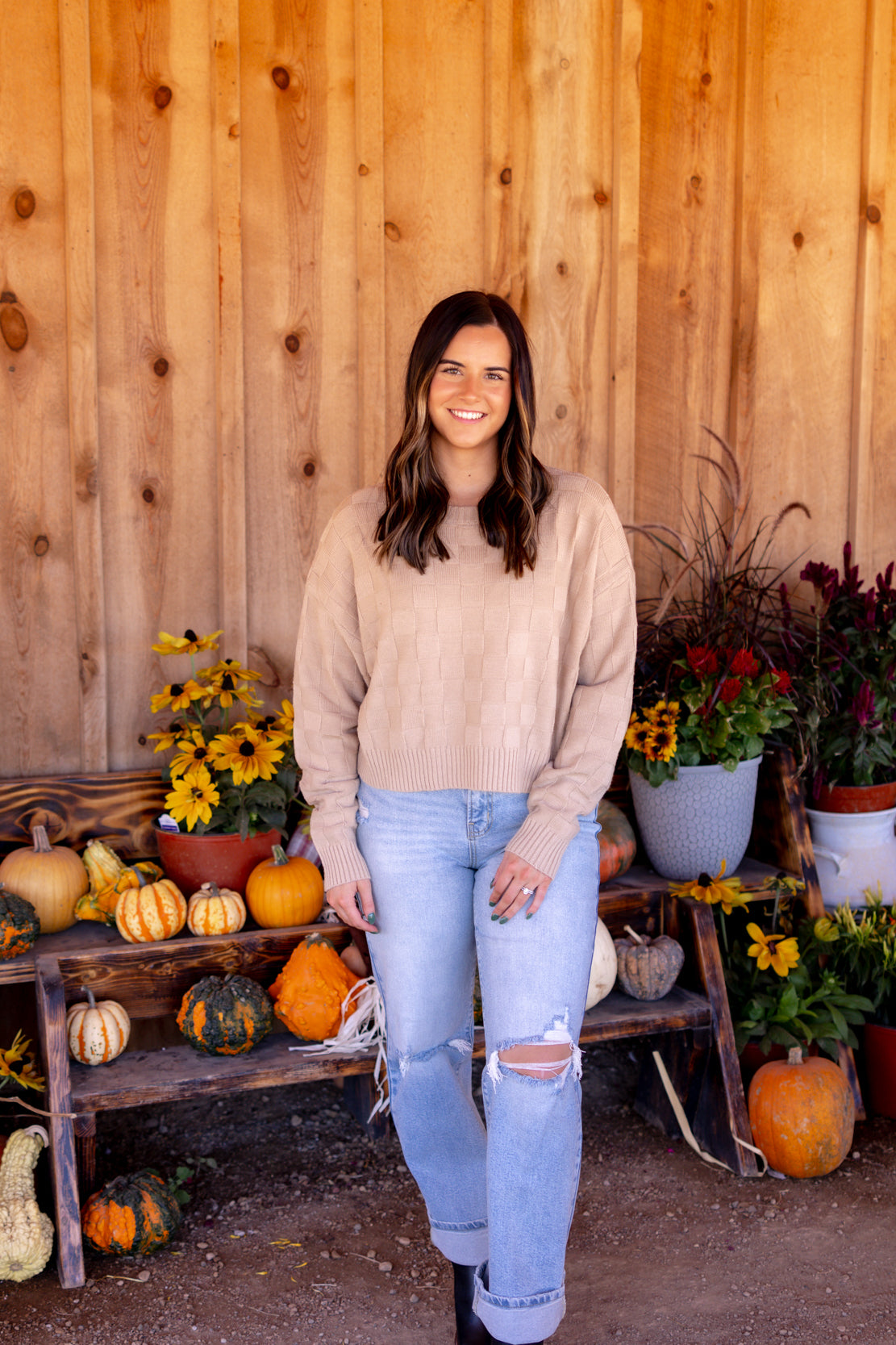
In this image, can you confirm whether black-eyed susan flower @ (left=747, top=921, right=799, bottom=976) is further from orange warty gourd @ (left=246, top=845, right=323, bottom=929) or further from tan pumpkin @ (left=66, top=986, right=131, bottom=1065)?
tan pumpkin @ (left=66, top=986, right=131, bottom=1065)

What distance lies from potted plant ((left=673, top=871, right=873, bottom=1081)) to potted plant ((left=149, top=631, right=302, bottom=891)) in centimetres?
105

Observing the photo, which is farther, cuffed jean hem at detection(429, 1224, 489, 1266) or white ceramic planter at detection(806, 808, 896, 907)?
white ceramic planter at detection(806, 808, 896, 907)

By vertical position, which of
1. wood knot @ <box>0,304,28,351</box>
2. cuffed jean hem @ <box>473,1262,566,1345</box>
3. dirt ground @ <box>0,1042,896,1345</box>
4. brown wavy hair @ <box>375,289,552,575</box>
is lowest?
dirt ground @ <box>0,1042,896,1345</box>

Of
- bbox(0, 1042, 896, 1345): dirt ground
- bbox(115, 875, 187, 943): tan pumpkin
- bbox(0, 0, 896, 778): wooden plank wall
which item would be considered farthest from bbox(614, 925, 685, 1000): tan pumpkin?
bbox(0, 0, 896, 778): wooden plank wall

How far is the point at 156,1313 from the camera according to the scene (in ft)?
7.50

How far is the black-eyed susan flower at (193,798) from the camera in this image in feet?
9.19

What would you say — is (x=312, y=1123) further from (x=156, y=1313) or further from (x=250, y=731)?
(x=250, y=731)

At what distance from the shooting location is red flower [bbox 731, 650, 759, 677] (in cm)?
294

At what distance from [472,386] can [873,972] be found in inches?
78.4

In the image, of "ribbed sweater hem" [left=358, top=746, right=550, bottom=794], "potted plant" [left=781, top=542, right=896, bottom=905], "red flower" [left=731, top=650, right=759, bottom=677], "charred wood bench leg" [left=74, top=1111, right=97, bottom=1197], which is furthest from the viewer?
"potted plant" [left=781, top=542, right=896, bottom=905]

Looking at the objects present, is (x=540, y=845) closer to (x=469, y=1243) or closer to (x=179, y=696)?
(x=469, y=1243)

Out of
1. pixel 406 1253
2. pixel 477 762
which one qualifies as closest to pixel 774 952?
pixel 406 1253

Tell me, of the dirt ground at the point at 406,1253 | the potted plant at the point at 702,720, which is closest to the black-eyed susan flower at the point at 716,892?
the potted plant at the point at 702,720

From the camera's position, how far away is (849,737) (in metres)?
3.24
